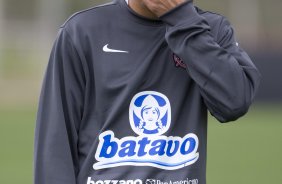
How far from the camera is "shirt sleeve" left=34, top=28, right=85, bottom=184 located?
3047 millimetres

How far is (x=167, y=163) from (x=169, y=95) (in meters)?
0.28

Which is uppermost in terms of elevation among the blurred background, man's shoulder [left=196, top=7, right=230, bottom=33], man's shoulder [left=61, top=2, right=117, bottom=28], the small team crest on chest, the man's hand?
the man's hand

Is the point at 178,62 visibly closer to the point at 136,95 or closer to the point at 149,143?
the point at 136,95

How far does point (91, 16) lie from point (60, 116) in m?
0.45

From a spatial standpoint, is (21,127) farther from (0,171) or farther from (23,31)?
(23,31)

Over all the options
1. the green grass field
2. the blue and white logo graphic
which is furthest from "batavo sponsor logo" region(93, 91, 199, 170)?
the green grass field

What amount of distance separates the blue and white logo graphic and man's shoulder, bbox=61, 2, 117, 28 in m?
0.36

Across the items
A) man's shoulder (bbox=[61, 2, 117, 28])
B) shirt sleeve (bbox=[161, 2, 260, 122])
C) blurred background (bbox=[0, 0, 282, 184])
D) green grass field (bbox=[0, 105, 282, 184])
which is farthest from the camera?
blurred background (bbox=[0, 0, 282, 184])

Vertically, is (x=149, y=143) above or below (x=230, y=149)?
above

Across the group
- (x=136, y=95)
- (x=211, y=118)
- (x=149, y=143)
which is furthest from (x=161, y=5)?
(x=211, y=118)

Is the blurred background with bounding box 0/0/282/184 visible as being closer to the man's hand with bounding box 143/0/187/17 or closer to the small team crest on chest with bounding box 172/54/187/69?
the small team crest on chest with bounding box 172/54/187/69

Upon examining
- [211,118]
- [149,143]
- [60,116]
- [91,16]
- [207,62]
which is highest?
[91,16]

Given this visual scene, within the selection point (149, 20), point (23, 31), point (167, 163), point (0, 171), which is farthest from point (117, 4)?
point (23, 31)

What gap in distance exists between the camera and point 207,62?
10.0 feet
